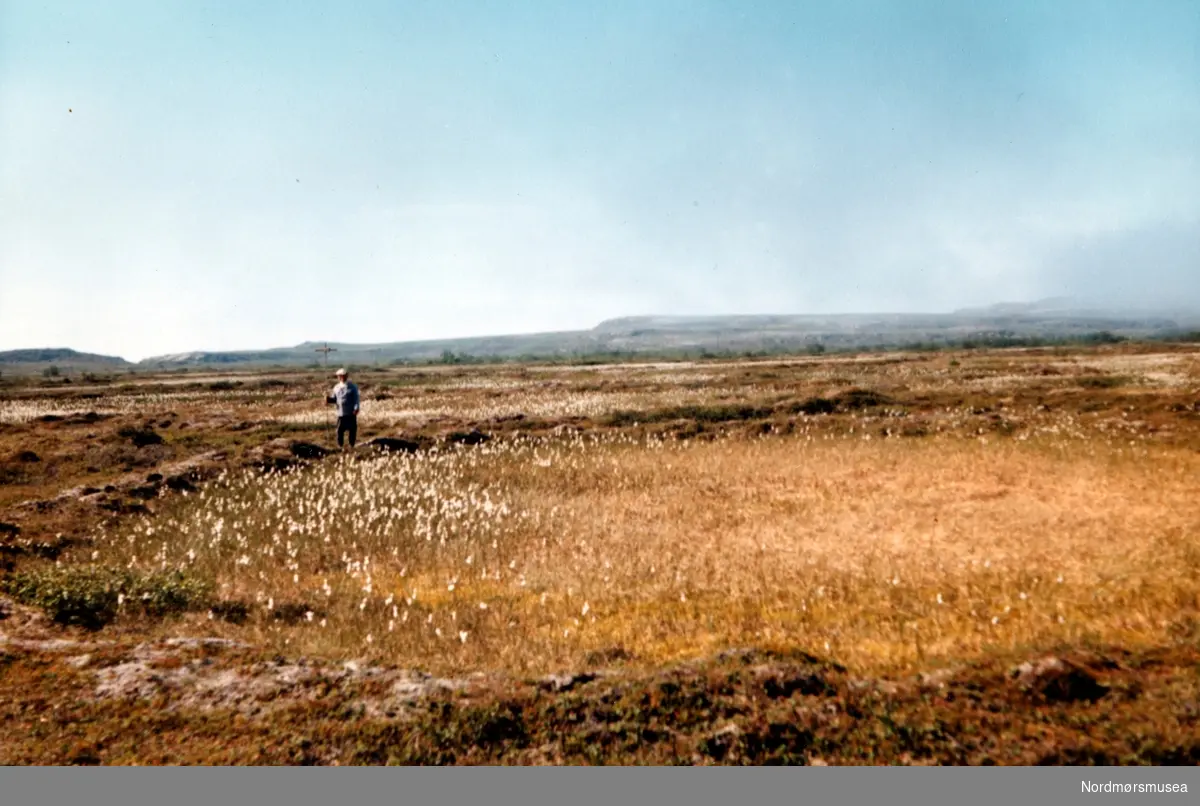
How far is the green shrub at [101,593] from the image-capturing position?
9.36 meters

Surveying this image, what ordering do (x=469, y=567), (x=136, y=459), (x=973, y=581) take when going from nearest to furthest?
(x=973, y=581), (x=469, y=567), (x=136, y=459)

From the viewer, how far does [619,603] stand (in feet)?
32.6

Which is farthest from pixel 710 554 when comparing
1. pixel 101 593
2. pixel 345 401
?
pixel 345 401

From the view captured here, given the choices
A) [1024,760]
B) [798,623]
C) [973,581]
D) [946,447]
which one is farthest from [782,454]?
[1024,760]

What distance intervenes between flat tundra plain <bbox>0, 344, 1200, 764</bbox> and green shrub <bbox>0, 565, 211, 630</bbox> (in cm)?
6

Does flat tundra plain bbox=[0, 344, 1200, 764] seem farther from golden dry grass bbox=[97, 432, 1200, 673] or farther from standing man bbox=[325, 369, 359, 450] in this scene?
standing man bbox=[325, 369, 359, 450]

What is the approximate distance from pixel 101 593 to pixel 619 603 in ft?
22.9

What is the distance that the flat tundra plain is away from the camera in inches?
232

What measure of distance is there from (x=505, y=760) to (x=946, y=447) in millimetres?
19499

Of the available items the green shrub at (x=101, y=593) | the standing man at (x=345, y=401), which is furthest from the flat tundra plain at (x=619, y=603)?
the standing man at (x=345, y=401)

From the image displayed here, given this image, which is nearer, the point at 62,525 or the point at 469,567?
the point at 469,567

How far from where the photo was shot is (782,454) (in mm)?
21875

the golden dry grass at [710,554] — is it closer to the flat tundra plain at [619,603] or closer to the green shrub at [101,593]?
the flat tundra plain at [619,603]
